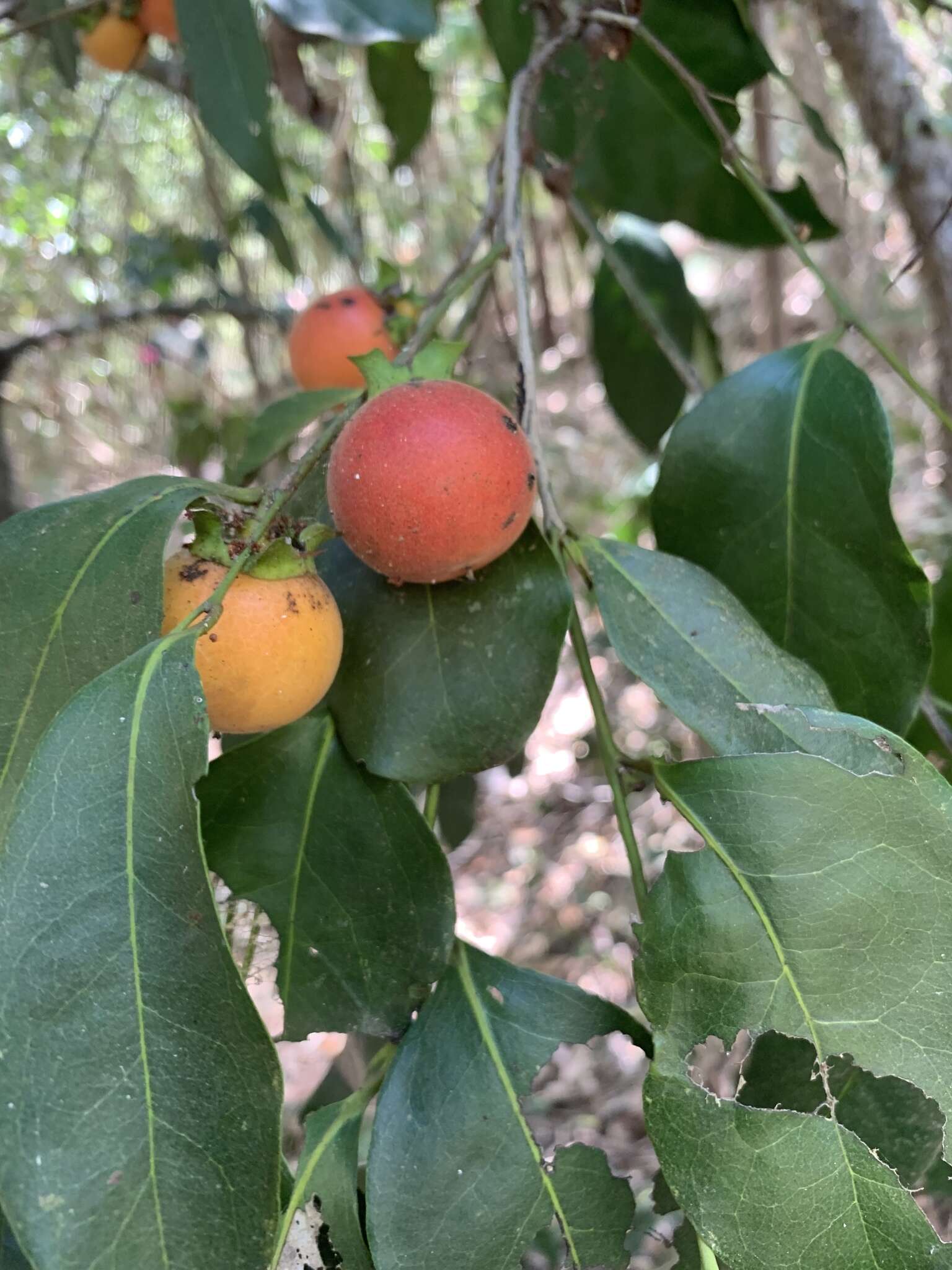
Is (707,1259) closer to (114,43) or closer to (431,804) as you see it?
(431,804)

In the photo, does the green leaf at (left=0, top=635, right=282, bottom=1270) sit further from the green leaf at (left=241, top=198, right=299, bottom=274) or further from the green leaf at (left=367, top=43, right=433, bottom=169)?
the green leaf at (left=241, top=198, right=299, bottom=274)

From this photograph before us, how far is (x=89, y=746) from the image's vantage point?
1.70 feet

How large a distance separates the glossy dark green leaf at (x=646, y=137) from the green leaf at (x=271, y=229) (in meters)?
0.74

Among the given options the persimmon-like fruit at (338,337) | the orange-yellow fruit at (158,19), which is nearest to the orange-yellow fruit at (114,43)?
the orange-yellow fruit at (158,19)

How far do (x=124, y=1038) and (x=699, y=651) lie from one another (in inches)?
17.0

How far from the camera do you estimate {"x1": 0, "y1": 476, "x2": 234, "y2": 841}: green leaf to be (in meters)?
0.59

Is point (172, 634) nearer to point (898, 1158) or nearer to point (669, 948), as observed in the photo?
point (669, 948)

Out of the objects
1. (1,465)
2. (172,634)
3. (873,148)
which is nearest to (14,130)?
(1,465)

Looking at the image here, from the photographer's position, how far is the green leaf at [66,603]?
59cm

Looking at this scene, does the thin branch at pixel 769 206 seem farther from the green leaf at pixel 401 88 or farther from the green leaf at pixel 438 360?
the green leaf at pixel 401 88

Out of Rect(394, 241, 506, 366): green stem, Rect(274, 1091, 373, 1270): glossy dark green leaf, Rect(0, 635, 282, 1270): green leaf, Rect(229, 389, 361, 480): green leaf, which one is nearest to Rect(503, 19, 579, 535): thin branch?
Rect(394, 241, 506, 366): green stem

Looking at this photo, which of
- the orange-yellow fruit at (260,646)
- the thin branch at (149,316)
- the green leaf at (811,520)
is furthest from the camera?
the thin branch at (149,316)

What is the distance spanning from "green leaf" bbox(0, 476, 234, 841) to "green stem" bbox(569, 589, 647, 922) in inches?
11.6

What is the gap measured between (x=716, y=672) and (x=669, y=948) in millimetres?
191
